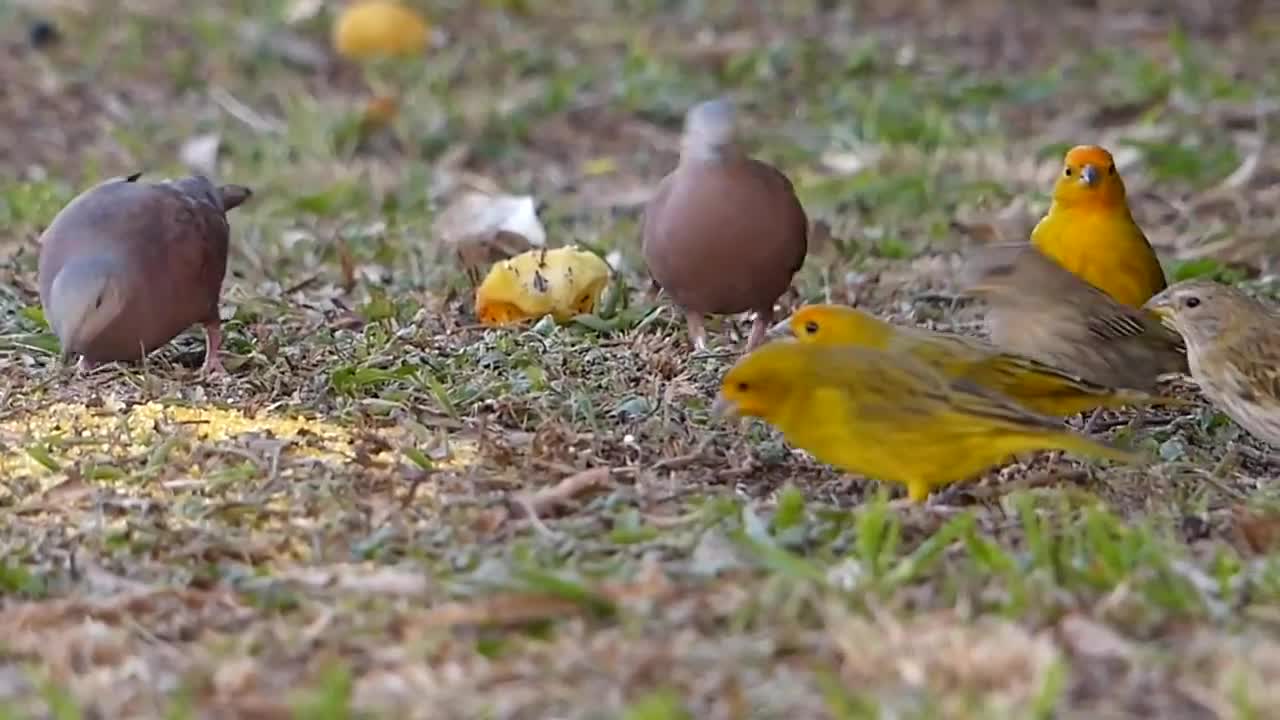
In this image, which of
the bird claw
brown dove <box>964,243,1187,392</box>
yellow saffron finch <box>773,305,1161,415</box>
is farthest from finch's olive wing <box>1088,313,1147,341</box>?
the bird claw

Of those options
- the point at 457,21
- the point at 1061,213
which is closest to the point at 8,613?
the point at 1061,213

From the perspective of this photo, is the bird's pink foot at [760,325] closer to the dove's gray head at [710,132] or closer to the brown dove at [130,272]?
the dove's gray head at [710,132]

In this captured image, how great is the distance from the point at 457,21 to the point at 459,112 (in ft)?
7.40

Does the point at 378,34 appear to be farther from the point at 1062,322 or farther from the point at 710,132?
the point at 1062,322

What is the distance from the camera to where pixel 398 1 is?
11.6 m

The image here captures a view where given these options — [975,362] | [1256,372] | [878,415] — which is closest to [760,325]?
[975,362]

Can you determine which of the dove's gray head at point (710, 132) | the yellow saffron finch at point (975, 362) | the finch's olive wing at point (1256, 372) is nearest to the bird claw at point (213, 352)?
the dove's gray head at point (710, 132)

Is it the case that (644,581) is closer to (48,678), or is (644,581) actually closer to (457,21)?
(48,678)

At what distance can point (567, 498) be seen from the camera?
4.41m

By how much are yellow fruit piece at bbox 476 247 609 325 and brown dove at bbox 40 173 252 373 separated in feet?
2.52

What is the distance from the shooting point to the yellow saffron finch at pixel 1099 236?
6.04 metres

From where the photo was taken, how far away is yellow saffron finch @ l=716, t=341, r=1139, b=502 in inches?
172

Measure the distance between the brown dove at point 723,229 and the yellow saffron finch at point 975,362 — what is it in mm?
703

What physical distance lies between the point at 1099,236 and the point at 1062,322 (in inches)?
29.3
